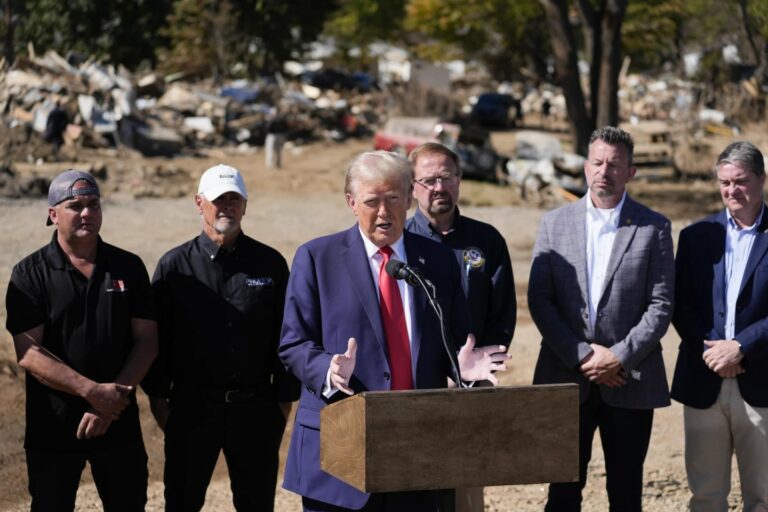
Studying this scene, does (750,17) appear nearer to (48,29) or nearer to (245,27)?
(245,27)

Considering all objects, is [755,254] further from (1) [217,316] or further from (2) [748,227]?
(1) [217,316]

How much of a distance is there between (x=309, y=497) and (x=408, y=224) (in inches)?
70.3

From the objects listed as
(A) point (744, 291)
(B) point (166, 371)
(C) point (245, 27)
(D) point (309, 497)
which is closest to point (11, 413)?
(B) point (166, 371)

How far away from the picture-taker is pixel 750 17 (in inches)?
1310

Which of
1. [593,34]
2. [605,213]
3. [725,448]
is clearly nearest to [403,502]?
[605,213]

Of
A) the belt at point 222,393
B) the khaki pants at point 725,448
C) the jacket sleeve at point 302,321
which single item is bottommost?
the khaki pants at point 725,448

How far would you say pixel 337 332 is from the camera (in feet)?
15.2

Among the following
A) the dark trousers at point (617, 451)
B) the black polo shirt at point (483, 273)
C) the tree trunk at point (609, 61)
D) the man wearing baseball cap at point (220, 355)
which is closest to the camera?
the man wearing baseball cap at point (220, 355)

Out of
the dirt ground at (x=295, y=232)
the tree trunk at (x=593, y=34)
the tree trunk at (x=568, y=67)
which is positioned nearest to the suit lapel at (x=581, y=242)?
the dirt ground at (x=295, y=232)

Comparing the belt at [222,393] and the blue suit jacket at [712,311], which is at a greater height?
the blue suit jacket at [712,311]

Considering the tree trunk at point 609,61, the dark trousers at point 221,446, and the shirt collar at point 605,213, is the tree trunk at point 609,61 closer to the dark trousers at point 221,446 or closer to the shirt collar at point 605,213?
the shirt collar at point 605,213

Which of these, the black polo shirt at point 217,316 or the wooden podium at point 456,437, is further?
the black polo shirt at point 217,316

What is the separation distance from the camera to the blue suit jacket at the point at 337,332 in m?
4.57

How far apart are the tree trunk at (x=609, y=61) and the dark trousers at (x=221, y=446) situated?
19.2 metres
